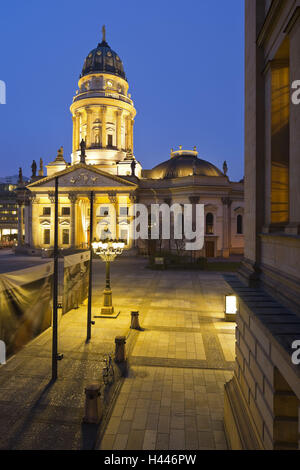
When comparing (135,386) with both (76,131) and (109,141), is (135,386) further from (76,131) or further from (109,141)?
(76,131)

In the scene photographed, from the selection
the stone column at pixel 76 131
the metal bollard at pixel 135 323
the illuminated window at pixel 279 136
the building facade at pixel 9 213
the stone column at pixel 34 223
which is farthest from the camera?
the building facade at pixel 9 213

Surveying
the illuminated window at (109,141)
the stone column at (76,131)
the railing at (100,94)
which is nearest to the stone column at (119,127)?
the illuminated window at (109,141)

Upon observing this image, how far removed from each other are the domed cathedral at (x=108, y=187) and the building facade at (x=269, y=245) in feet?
125

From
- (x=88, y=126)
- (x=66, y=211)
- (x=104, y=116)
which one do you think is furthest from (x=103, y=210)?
(x=104, y=116)

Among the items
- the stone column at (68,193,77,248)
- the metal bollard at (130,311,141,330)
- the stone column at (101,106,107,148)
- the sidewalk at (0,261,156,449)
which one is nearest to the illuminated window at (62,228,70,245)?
the stone column at (68,193,77,248)

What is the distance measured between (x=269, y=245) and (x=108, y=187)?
142 ft

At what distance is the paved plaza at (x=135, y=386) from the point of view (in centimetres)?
656

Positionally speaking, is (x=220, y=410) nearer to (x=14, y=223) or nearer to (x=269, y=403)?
(x=269, y=403)

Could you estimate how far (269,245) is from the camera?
18.9 ft

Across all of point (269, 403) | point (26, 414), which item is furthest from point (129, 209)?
point (269, 403)

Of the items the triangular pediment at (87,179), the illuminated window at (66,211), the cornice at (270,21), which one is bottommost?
the illuminated window at (66,211)

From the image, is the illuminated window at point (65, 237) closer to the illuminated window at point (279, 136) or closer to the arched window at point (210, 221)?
the arched window at point (210, 221)

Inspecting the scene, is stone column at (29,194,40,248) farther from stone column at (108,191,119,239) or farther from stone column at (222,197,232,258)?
stone column at (222,197,232,258)

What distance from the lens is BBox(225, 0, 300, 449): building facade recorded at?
407 centimetres
